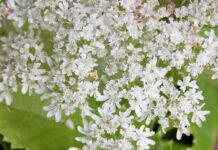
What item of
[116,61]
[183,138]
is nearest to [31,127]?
[116,61]

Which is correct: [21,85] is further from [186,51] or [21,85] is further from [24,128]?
[186,51]

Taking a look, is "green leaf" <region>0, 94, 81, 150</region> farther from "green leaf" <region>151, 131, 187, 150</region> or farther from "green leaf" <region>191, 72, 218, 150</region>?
"green leaf" <region>191, 72, 218, 150</region>

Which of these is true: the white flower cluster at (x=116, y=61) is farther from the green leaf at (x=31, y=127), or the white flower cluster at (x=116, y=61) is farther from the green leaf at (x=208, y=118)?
the green leaf at (x=208, y=118)

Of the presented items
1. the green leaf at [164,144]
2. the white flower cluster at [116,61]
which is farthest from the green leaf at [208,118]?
the white flower cluster at [116,61]

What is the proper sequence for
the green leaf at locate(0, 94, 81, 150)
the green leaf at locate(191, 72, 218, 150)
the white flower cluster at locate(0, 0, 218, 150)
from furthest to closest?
the green leaf at locate(191, 72, 218, 150), the green leaf at locate(0, 94, 81, 150), the white flower cluster at locate(0, 0, 218, 150)

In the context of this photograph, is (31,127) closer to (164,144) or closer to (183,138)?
(164,144)

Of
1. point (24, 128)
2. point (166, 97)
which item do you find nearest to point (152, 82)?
point (166, 97)

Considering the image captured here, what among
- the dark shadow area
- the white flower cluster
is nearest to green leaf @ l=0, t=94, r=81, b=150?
the white flower cluster
